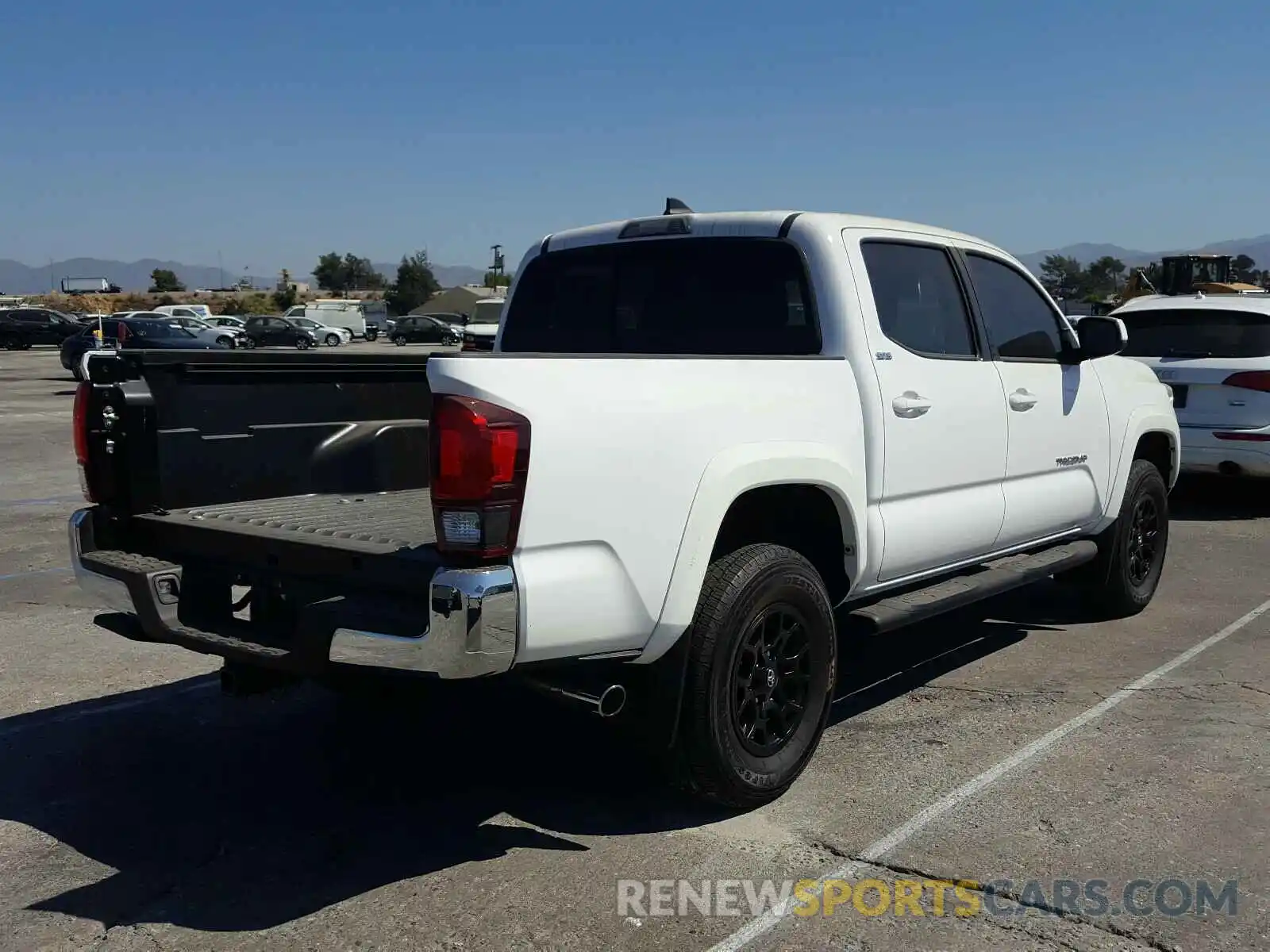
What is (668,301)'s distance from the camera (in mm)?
5234

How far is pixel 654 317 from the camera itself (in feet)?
17.3

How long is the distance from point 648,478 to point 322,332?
189 ft

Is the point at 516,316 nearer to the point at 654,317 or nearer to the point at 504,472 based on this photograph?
the point at 654,317

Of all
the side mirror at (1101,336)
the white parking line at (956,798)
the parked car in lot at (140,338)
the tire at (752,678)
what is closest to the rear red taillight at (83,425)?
the tire at (752,678)

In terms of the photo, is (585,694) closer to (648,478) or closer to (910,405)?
(648,478)

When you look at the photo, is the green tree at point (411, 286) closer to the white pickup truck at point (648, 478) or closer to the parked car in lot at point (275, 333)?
the parked car in lot at point (275, 333)

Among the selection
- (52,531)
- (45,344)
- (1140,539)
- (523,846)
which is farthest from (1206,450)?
(45,344)

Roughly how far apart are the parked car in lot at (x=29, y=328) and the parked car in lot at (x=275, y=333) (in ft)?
23.3

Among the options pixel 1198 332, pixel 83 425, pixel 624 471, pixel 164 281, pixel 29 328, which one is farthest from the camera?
pixel 164 281

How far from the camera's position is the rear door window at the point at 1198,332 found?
1025 centimetres

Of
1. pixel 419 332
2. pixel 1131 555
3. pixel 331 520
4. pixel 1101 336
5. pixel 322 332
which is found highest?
pixel 1101 336

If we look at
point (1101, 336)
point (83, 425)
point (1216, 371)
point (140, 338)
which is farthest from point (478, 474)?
point (140, 338)

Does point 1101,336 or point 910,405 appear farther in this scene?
point 1101,336

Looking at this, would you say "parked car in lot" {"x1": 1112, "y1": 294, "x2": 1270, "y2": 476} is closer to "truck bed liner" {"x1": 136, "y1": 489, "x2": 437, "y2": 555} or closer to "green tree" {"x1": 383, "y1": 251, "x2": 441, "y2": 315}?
"truck bed liner" {"x1": 136, "y1": 489, "x2": 437, "y2": 555}
